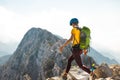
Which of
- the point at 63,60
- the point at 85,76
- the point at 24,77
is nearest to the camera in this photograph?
the point at 85,76

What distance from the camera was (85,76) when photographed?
14906mm

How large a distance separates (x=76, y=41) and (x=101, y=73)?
6.49 metres

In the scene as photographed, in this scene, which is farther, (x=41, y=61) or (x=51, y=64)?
(x=41, y=61)

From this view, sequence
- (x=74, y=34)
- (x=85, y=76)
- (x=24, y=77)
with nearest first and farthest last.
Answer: (x=74, y=34), (x=85, y=76), (x=24, y=77)

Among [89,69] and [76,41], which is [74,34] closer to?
[76,41]

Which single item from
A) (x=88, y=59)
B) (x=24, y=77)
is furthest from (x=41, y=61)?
(x=88, y=59)

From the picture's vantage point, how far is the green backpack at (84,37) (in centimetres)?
1233

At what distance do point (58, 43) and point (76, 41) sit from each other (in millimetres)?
166746

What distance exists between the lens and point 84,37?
12.3m

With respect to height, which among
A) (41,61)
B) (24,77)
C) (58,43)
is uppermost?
(58,43)

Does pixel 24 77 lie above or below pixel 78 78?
below

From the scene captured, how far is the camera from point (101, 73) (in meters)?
18.1

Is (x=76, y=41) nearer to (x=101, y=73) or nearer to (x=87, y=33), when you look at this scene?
(x=87, y=33)

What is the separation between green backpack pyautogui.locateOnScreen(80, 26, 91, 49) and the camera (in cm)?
1233
